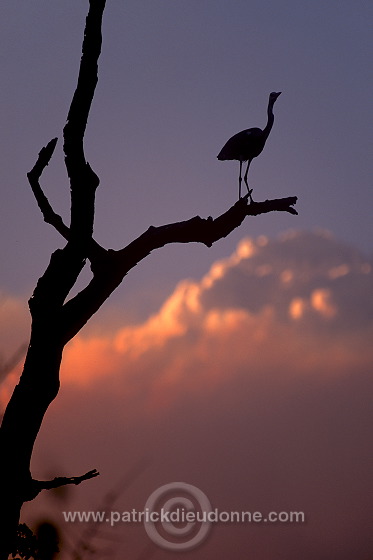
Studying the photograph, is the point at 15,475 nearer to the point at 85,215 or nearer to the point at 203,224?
the point at 85,215

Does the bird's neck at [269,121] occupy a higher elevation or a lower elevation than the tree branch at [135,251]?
higher

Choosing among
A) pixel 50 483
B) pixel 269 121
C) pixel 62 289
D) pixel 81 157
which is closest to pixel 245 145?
pixel 269 121

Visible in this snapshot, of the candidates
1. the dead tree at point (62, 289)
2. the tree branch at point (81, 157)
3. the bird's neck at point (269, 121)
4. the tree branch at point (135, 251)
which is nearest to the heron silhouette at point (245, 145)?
the bird's neck at point (269, 121)

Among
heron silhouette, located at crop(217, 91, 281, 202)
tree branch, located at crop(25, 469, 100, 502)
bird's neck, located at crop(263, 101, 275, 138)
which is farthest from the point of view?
bird's neck, located at crop(263, 101, 275, 138)

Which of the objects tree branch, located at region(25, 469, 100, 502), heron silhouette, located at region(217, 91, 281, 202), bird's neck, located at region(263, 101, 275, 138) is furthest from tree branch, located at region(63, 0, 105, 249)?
bird's neck, located at region(263, 101, 275, 138)

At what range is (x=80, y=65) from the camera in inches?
307

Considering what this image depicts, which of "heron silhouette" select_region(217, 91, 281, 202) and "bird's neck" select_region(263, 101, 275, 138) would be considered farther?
"bird's neck" select_region(263, 101, 275, 138)

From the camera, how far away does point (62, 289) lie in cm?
767

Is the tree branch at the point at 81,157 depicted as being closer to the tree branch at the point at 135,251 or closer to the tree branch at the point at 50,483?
the tree branch at the point at 135,251

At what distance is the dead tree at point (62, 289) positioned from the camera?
718 cm

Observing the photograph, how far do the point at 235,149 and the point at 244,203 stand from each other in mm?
6941

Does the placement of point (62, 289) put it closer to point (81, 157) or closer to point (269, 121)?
point (81, 157)

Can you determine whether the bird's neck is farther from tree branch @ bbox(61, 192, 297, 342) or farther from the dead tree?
the dead tree

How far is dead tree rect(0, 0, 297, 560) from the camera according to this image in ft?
23.5
